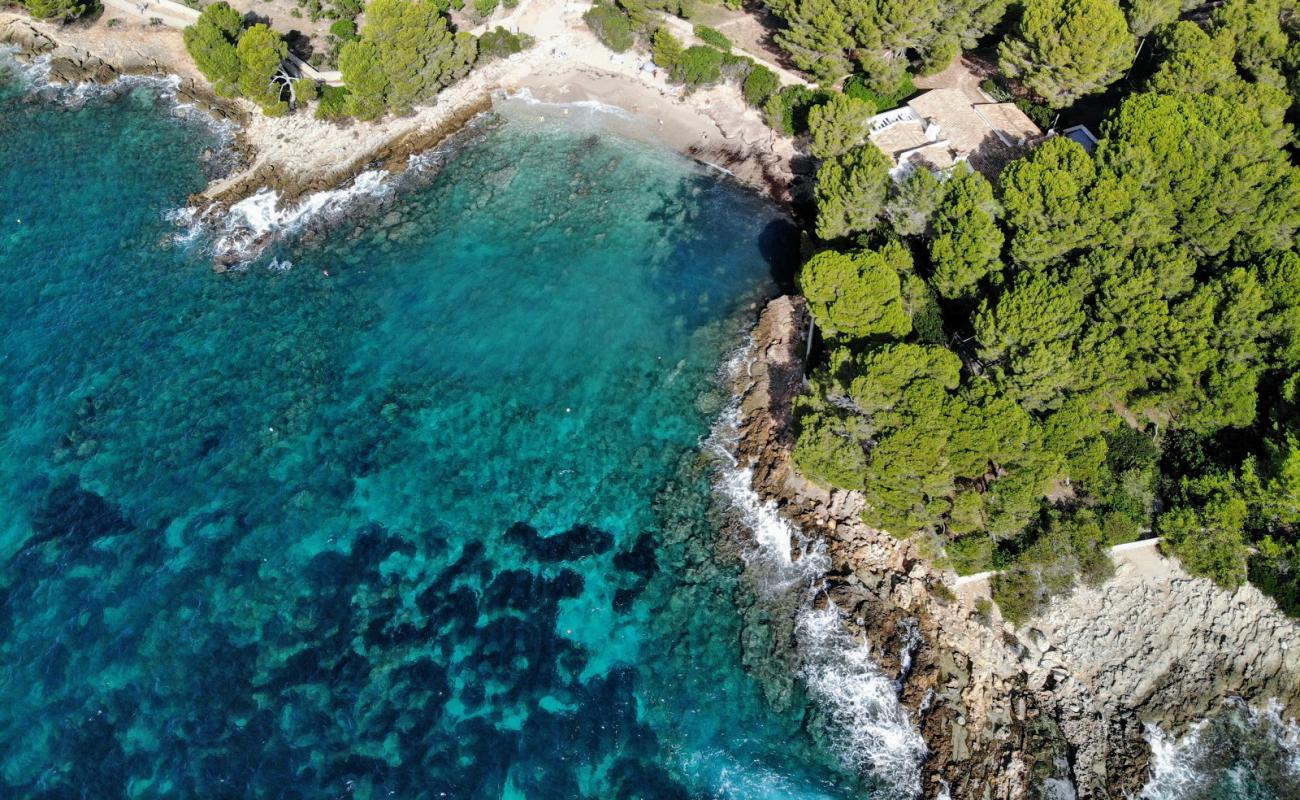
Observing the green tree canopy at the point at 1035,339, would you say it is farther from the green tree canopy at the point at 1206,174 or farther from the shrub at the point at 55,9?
the shrub at the point at 55,9

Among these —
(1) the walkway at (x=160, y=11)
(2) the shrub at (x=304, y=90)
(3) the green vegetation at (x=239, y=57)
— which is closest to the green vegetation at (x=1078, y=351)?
(2) the shrub at (x=304, y=90)

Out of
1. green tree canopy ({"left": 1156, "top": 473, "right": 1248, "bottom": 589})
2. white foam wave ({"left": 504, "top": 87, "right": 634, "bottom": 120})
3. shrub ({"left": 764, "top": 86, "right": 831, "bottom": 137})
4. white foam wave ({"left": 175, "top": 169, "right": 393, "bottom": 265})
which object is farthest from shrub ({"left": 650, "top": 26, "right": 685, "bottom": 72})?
green tree canopy ({"left": 1156, "top": 473, "right": 1248, "bottom": 589})

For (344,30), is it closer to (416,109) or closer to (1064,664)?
(416,109)

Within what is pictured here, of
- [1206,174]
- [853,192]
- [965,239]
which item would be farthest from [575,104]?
[1206,174]

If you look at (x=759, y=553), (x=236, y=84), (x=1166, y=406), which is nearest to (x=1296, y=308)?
(x=1166, y=406)

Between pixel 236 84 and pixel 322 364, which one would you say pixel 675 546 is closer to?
pixel 322 364
